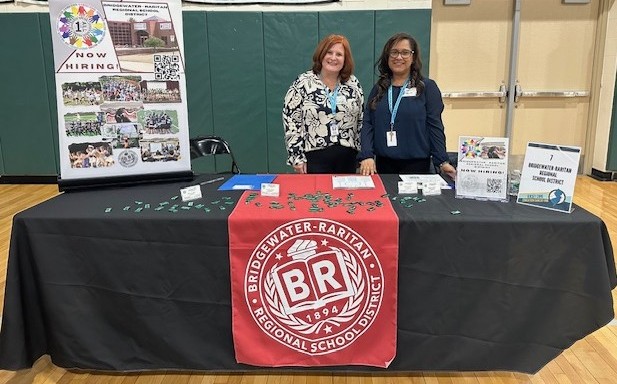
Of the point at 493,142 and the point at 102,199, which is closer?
the point at 493,142

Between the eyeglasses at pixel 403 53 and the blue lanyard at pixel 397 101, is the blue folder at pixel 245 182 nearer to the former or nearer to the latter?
the blue lanyard at pixel 397 101

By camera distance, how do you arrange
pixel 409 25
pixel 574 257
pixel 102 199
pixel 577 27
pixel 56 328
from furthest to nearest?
pixel 577 27
pixel 409 25
pixel 102 199
pixel 56 328
pixel 574 257

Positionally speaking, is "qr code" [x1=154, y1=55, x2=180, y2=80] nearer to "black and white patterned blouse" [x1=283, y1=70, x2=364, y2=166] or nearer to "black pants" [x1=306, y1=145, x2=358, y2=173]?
"black and white patterned blouse" [x1=283, y1=70, x2=364, y2=166]

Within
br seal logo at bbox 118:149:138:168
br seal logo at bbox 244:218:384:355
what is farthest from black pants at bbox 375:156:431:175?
br seal logo at bbox 118:149:138:168

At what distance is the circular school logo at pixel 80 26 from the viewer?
7.18ft

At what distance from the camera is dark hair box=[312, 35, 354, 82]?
2.56 metres

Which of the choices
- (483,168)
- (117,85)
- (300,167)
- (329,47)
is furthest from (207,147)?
(483,168)

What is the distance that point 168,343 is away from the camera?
190 cm

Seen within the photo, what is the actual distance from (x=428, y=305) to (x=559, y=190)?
2.12 feet

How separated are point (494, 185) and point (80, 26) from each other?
1.95m

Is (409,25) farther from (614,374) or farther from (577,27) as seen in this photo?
(614,374)

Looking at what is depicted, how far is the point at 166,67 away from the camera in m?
2.31

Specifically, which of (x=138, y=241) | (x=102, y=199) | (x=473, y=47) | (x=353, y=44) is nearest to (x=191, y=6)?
(x=353, y=44)

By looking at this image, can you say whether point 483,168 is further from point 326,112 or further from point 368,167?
point 326,112
